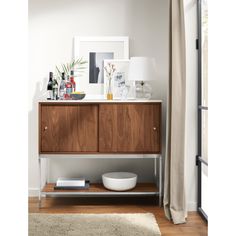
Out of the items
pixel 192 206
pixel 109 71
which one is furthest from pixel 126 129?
pixel 192 206

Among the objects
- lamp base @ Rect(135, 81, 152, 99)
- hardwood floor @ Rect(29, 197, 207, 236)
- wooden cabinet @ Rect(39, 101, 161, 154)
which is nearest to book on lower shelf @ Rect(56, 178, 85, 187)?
hardwood floor @ Rect(29, 197, 207, 236)

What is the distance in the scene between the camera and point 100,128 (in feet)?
11.5

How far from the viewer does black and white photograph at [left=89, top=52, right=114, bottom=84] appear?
396cm

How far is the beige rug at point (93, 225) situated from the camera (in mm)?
2838

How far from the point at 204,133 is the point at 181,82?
52 cm

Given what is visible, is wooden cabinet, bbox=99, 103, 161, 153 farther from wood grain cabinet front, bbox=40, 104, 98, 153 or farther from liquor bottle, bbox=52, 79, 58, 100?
liquor bottle, bbox=52, 79, 58, 100

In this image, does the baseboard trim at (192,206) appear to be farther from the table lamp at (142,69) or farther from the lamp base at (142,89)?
the table lamp at (142,69)

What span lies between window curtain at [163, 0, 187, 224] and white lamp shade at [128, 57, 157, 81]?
44 cm

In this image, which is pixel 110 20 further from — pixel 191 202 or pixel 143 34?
pixel 191 202

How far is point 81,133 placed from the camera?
3.52m

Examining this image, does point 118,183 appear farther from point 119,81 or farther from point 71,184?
point 119,81

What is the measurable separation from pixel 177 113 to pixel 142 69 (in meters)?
0.67
